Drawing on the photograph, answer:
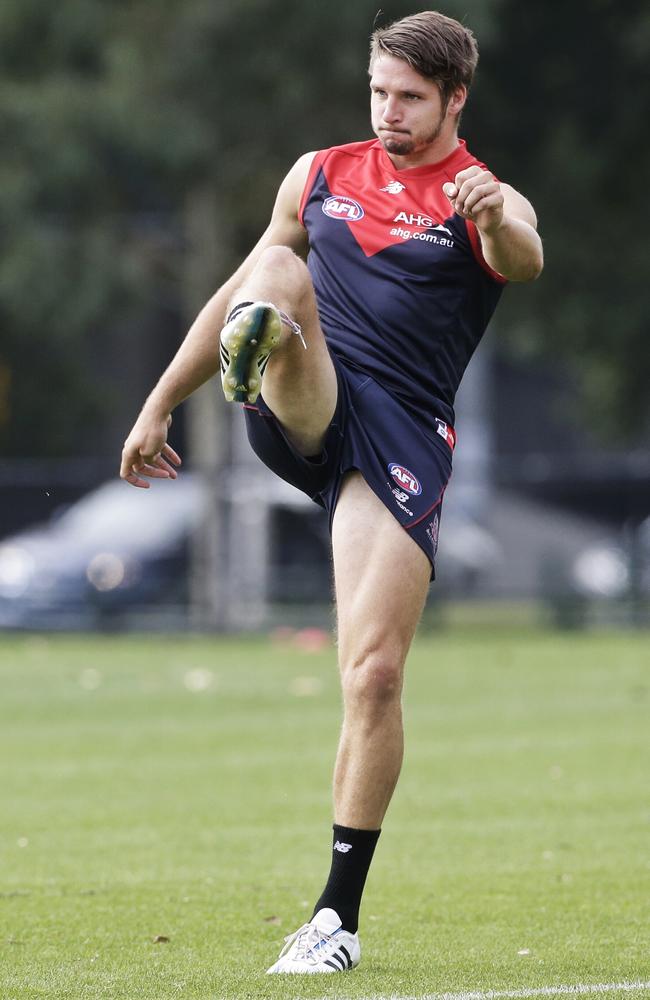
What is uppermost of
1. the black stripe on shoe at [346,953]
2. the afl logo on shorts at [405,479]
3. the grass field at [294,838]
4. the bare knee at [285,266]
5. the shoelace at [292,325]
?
the bare knee at [285,266]

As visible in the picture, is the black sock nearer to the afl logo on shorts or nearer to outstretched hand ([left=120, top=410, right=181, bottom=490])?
the afl logo on shorts

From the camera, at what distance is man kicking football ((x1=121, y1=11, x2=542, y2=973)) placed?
5.03 meters

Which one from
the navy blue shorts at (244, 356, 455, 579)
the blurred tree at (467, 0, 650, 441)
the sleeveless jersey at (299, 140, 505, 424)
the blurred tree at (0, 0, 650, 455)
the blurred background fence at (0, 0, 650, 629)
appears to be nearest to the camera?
the navy blue shorts at (244, 356, 455, 579)

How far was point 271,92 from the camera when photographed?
23.6m

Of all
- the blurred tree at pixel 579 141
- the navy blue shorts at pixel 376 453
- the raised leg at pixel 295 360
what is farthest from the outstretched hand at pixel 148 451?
the blurred tree at pixel 579 141

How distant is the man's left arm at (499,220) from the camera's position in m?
4.87

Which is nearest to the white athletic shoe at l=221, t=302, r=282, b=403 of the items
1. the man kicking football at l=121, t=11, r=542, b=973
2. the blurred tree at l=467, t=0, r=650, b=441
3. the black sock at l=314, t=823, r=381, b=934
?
the man kicking football at l=121, t=11, r=542, b=973

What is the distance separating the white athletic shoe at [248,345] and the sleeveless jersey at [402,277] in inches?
24.3

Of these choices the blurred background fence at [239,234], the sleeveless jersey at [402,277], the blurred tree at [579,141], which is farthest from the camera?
the blurred tree at [579,141]

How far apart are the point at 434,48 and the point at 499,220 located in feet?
2.18

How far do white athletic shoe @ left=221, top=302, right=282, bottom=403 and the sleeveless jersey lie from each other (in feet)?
2.02

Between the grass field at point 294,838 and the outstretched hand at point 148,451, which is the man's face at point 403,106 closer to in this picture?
the outstretched hand at point 148,451

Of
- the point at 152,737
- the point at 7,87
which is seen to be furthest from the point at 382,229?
the point at 7,87

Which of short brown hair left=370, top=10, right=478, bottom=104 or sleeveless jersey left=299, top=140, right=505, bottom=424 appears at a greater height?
short brown hair left=370, top=10, right=478, bottom=104
